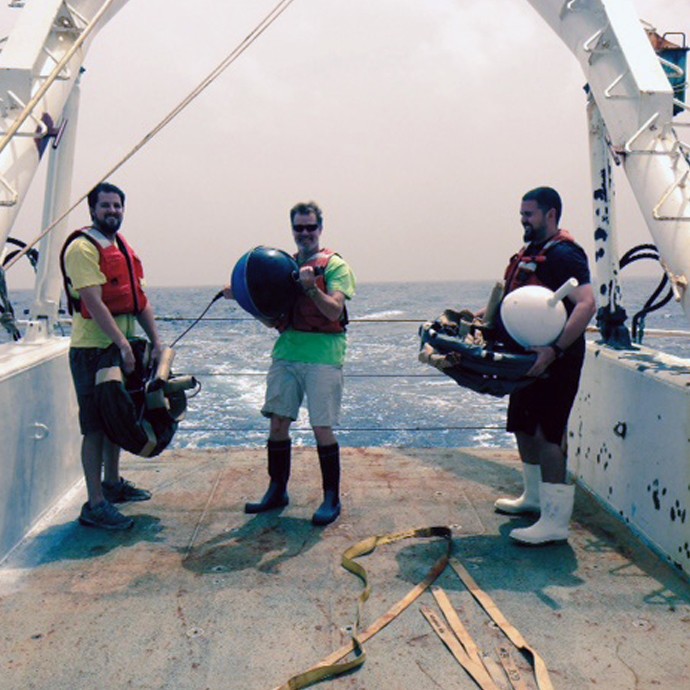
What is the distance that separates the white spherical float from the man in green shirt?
3.28 ft

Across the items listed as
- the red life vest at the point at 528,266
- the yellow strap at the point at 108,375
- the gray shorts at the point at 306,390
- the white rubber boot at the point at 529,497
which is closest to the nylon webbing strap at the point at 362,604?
the white rubber boot at the point at 529,497

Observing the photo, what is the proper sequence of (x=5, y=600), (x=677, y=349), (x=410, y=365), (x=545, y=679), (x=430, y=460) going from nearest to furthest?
(x=545, y=679), (x=5, y=600), (x=430, y=460), (x=410, y=365), (x=677, y=349)

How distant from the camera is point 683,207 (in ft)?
12.5

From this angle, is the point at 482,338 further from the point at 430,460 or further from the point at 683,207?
the point at 430,460

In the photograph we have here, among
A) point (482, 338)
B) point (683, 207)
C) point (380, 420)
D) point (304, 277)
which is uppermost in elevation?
point (683, 207)

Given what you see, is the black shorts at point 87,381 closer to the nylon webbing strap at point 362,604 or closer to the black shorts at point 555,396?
the nylon webbing strap at point 362,604

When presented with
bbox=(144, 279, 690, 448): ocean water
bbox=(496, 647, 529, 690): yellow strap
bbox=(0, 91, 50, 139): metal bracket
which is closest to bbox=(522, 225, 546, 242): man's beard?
bbox=(496, 647, 529, 690): yellow strap

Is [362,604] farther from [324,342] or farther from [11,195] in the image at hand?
[11,195]

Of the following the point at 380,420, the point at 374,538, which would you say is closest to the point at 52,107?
the point at 374,538

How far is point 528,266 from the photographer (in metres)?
3.85

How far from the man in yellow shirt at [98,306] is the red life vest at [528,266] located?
2071 mm

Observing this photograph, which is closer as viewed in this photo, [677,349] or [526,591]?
[526,591]

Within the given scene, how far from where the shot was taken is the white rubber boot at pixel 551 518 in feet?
12.6

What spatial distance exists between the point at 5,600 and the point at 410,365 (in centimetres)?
1617
